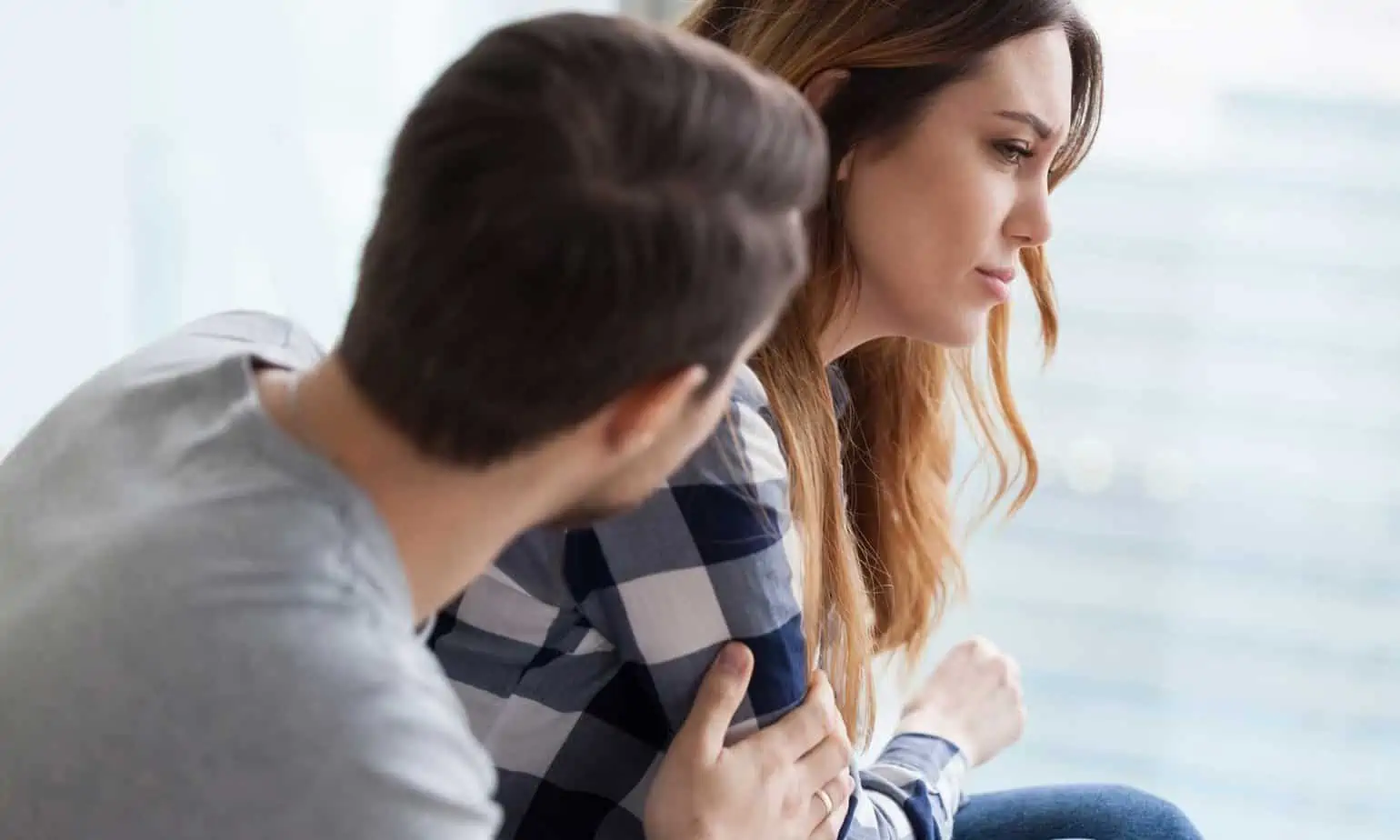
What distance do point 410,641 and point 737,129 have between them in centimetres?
26

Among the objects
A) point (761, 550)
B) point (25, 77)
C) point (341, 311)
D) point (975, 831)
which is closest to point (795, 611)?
point (761, 550)

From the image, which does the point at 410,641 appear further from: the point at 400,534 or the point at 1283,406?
the point at 1283,406

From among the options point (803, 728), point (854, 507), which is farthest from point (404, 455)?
point (854, 507)

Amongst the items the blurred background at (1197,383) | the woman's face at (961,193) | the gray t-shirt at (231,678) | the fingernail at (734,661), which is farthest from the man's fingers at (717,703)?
the blurred background at (1197,383)

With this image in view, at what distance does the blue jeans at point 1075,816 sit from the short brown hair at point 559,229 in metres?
0.65

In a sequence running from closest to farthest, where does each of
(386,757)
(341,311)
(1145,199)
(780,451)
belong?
(386,757), (780,451), (341,311), (1145,199)

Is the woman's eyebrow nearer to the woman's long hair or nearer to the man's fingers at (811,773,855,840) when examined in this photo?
the woman's long hair

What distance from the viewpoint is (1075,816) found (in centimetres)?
119

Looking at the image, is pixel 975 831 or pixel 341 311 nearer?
pixel 975 831

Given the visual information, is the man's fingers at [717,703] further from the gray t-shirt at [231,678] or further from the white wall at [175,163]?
the white wall at [175,163]

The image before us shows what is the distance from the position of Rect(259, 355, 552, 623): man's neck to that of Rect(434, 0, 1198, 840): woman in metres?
0.21

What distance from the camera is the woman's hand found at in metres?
1.30

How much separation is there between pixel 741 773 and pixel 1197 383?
1153 millimetres

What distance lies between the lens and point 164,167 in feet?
4.31
